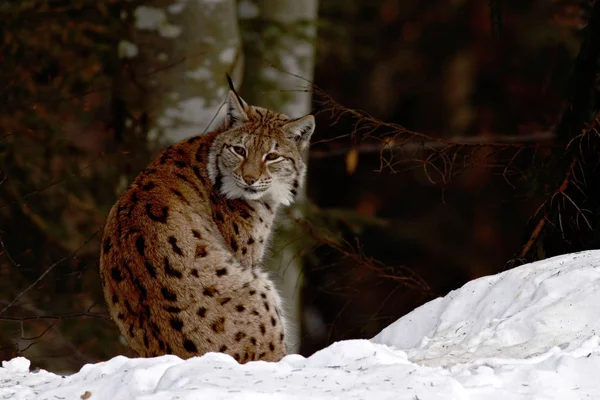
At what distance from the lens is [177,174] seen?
617 cm

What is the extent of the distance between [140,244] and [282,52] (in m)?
3.87

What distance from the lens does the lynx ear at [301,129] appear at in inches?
256

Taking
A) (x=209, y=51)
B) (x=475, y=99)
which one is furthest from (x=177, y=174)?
(x=475, y=99)

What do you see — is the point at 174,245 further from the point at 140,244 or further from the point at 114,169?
the point at 114,169

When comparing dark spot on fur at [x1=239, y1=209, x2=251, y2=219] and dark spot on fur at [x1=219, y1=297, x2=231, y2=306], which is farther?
dark spot on fur at [x1=239, y1=209, x2=251, y2=219]

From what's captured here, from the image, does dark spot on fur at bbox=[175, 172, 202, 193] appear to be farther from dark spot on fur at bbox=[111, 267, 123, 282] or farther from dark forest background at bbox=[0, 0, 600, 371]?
dark spot on fur at bbox=[111, 267, 123, 282]

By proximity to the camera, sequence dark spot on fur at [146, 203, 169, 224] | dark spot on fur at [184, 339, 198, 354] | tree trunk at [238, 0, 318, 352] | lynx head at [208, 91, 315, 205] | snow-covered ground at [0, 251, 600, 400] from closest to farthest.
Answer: snow-covered ground at [0, 251, 600, 400], dark spot on fur at [184, 339, 198, 354], dark spot on fur at [146, 203, 169, 224], lynx head at [208, 91, 315, 205], tree trunk at [238, 0, 318, 352]

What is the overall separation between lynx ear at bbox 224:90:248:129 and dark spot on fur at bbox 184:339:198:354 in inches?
69.6

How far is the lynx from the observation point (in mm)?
5230

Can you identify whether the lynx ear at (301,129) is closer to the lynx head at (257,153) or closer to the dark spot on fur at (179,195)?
the lynx head at (257,153)

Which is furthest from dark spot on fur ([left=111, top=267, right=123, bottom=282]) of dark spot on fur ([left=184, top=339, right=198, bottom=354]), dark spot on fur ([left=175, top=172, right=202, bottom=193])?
dark spot on fur ([left=175, top=172, right=202, bottom=193])

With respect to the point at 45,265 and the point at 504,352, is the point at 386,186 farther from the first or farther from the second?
the point at 504,352

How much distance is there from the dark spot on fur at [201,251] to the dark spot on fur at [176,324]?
1.29 feet

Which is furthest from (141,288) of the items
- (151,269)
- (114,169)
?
(114,169)
